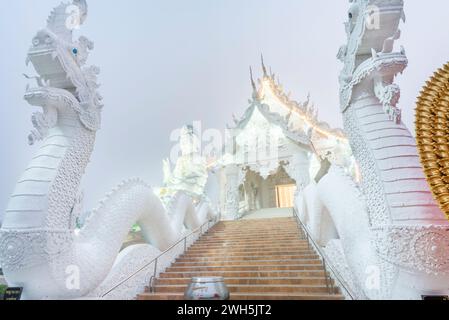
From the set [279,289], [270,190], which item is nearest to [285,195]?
[270,190]

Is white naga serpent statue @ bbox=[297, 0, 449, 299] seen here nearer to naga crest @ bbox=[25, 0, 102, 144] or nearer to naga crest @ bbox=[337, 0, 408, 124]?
naga crest @ bbox=[337, 0, 408, 124]

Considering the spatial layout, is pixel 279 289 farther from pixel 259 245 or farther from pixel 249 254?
pixel 259 245

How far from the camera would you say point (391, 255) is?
163 cm

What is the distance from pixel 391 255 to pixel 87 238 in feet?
8.16

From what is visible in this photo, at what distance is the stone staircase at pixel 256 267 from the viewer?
298cm

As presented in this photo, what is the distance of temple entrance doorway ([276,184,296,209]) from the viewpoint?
10180 mm

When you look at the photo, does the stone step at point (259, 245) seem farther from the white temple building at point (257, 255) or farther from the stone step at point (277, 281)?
the stone step at point (277, 281)

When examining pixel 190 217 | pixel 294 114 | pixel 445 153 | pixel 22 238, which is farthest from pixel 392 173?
pixel 294 114

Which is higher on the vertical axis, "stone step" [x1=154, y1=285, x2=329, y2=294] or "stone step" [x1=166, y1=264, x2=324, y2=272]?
"stone step" [x1=166, y1=264, x2=324, y2=272]

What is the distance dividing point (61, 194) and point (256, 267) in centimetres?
259

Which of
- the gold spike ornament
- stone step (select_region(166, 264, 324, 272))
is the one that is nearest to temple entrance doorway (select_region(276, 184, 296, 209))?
stone step (select_region(166, 264, 324, 272))

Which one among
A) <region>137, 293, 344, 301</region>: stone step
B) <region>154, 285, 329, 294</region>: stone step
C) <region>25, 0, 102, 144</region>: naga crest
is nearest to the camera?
<region>25, 0, 102, 144</region>: naga crest

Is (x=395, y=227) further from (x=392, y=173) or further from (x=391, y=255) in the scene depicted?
(x=392, y=173)

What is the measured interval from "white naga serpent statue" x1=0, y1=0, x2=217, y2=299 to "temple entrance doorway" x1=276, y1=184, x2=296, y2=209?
7939 millimetres
